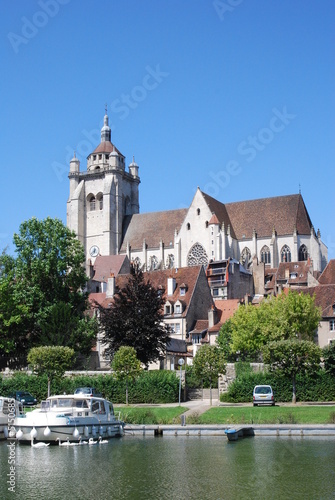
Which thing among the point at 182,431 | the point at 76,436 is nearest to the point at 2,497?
the point at 76,436

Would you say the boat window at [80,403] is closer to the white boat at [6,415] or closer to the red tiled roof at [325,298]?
the white boat at [6,415]

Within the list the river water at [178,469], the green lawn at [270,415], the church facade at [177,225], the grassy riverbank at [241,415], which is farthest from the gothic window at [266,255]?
the river water at [178,469]

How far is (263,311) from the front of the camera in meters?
58.0

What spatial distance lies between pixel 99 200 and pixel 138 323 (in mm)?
81028

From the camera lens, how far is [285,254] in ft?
353

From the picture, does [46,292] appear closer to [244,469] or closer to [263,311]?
[263,311]

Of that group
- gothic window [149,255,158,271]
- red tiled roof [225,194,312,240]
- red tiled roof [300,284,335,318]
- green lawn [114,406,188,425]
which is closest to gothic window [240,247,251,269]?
red tiled roof [225,194,312,240]

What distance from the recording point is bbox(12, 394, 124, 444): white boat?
30078 millimetres

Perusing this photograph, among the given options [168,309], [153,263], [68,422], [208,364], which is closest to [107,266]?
[153,263]

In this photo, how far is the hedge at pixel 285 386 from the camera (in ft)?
130

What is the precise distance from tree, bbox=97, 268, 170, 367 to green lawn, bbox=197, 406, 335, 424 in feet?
38.4

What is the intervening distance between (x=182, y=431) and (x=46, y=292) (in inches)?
1129

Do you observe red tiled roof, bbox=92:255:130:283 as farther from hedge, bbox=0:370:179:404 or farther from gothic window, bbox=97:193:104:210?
hedge, bbox=0:370:179:404

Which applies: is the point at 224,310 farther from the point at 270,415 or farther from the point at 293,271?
the point at 270,415
